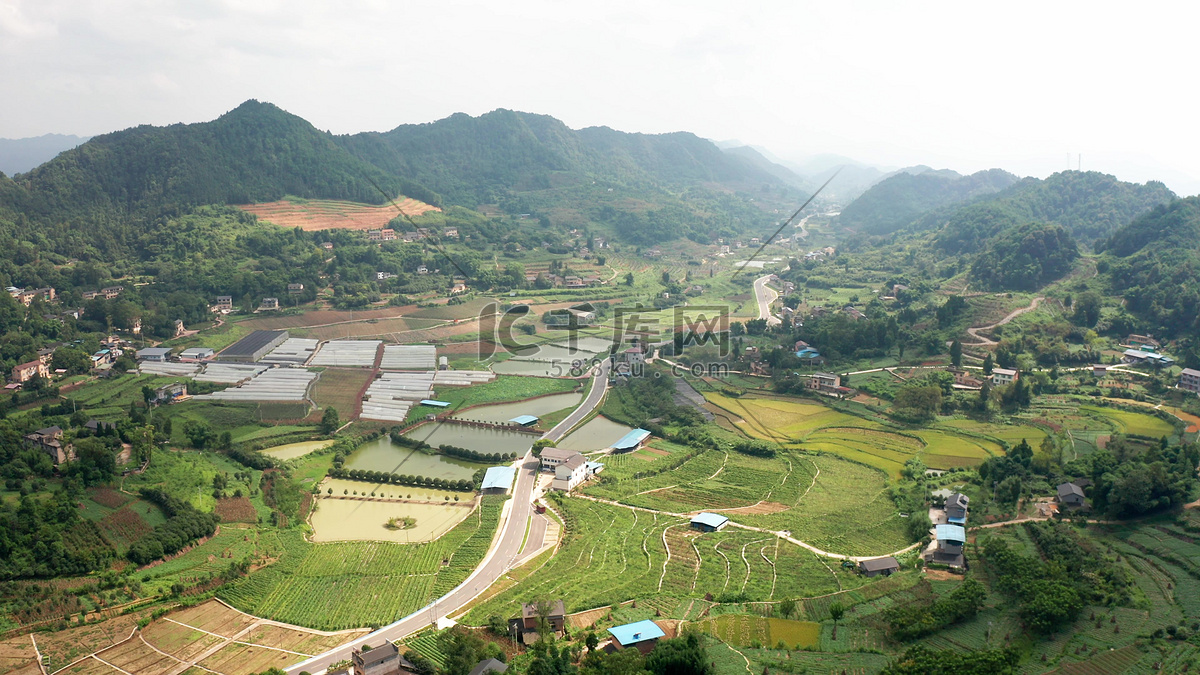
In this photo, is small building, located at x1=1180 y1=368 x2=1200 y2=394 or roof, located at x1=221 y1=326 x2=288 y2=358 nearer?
small building, located at x1=1180 y1=368 x2=1200 y2=394

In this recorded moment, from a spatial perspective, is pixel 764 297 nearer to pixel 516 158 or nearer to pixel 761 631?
pixel 761 631

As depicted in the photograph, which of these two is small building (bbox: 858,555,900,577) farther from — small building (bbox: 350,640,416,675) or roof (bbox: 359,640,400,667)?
roof (bbox: 359,640,400,667)

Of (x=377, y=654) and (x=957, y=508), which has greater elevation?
(x=957, y=508)

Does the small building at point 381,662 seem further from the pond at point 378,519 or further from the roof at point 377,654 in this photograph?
the pond at point 378,519

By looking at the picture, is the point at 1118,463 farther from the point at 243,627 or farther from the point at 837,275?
the point at 837,275

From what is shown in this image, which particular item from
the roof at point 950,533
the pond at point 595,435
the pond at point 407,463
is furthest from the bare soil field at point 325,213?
the roof at point 950,533

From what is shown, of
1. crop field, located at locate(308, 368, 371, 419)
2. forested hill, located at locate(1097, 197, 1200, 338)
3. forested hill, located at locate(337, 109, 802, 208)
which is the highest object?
forested hill, located at locate(337, 109, 802, 208)

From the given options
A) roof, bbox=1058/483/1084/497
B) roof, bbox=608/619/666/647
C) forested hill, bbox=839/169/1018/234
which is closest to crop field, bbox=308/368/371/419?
roof, bbox=608/619/666/647

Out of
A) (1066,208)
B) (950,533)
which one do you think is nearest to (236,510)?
(950,533)
